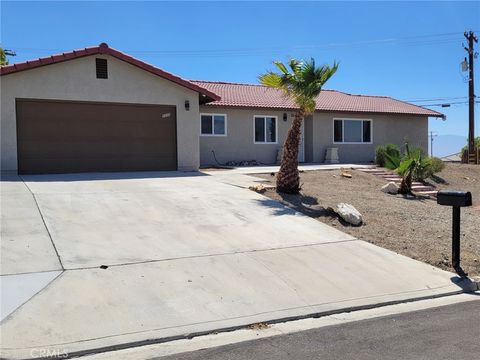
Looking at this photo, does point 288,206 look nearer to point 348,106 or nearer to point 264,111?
point 264,111

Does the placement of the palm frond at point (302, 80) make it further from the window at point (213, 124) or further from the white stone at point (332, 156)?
the white stone at point (332, 156)

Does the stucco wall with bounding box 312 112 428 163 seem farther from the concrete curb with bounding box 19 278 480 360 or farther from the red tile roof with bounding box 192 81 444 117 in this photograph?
the concrete curb with bounding box 19 278 480 360

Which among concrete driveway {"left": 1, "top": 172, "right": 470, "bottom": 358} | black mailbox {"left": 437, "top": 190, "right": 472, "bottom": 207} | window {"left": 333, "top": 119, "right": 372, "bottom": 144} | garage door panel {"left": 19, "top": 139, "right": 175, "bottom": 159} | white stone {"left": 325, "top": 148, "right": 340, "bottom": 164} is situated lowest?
concrete driveway {"left": 1, "top": 172, "right": 470, "bottom": 358}

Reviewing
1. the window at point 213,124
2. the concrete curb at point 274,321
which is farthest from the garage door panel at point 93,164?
the concrete curb at point 274,321

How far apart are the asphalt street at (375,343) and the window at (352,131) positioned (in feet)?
66.9

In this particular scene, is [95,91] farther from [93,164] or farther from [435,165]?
[435,165]

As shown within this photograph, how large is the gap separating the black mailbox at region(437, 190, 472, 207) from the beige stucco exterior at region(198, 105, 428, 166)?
47.2 ft

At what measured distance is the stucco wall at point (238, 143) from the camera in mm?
22375

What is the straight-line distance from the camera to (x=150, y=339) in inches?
206

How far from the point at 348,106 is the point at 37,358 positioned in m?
23.8

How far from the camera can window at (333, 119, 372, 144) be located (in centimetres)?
2605

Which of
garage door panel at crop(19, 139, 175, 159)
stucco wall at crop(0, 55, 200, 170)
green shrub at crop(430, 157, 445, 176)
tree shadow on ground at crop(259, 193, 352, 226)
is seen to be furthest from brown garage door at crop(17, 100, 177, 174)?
green shrub at crop(430, 157, 445, 176)

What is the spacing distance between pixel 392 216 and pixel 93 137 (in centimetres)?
987

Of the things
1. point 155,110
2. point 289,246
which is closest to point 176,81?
point 155,110
